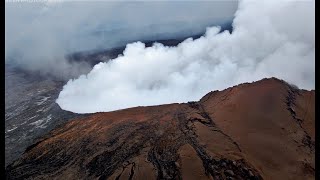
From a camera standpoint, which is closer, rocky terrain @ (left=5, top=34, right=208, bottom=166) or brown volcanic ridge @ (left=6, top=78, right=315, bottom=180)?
brown volcanic ridge @ (left=6, top=78, right=315, bottom=180)

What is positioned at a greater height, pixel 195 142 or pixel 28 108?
pixel 28 108

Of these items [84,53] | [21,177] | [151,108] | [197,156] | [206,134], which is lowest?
[21,177]

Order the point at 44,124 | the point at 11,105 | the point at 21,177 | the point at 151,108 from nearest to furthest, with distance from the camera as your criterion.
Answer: the point at 21,177
the point at 151,108
the point at 44,124
the point at 11,105

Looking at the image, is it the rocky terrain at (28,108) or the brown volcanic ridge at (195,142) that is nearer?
the brown volcanic ridge at (195,142)

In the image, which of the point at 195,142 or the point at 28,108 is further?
the point at 28,108

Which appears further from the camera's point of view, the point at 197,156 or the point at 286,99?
the point at 286,99

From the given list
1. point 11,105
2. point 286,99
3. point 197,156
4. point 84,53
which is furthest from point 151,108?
point 84,53

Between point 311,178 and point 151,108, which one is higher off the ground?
point 151,108

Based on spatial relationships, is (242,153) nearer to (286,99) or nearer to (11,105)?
(286,99)
